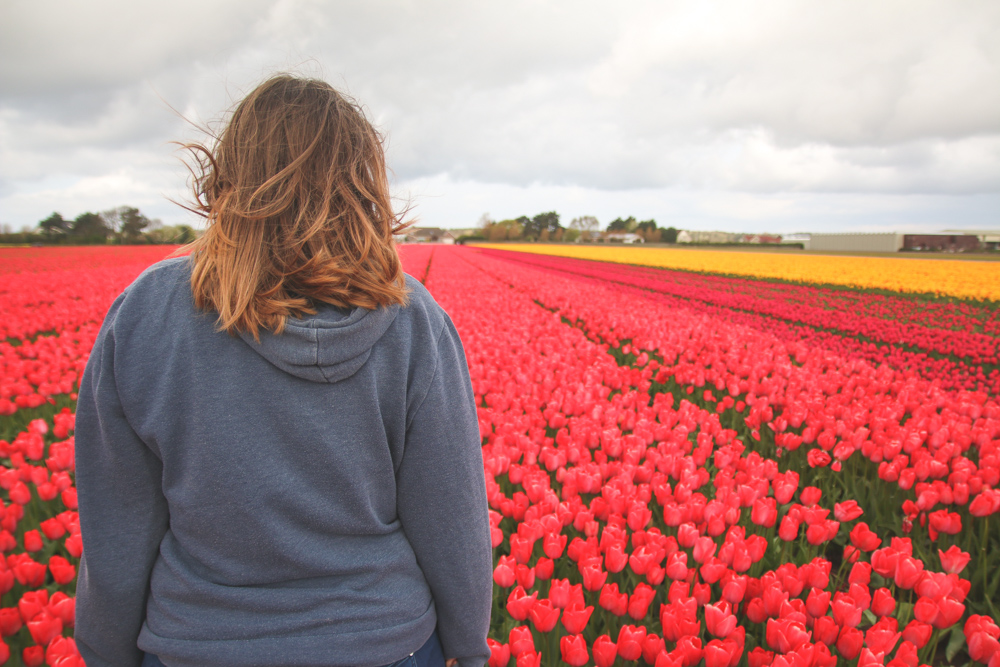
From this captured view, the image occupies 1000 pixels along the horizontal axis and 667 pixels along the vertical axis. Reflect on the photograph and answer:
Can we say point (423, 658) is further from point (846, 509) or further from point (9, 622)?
point (846, 509)

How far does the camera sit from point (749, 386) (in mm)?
4477

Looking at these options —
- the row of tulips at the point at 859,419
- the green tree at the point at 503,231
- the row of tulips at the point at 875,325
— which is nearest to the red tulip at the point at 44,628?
the row of tulips at the point at 859,419

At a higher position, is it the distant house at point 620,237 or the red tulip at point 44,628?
the distant house at point 620,237

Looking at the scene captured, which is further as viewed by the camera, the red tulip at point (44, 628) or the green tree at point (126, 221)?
the green tree at point (126, 221)

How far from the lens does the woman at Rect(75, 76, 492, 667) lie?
3.34ft

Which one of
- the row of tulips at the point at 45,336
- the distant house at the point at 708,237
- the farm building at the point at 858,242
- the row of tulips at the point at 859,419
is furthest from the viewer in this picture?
the distant house at the point at 708,237

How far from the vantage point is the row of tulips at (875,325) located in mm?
5992

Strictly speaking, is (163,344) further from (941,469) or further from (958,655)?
(941,469)

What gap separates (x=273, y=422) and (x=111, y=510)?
398 mm

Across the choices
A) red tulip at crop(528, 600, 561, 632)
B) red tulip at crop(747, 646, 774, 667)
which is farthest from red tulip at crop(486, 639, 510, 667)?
red tulip at crop(747, 646, 774, 667)

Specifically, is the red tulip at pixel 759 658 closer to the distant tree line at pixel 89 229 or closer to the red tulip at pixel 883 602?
the red tulip at pixel 883 602

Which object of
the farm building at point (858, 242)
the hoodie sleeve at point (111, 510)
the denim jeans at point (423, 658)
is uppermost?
the farm building at point (858, 242)

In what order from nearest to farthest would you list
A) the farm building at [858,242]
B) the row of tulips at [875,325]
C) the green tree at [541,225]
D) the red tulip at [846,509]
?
the red tulip at [846,509] < the row of tulips at [875,325] < the farm building at [858,242] < the green tree at [541,225]

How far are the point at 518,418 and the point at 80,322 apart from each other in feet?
24.2
